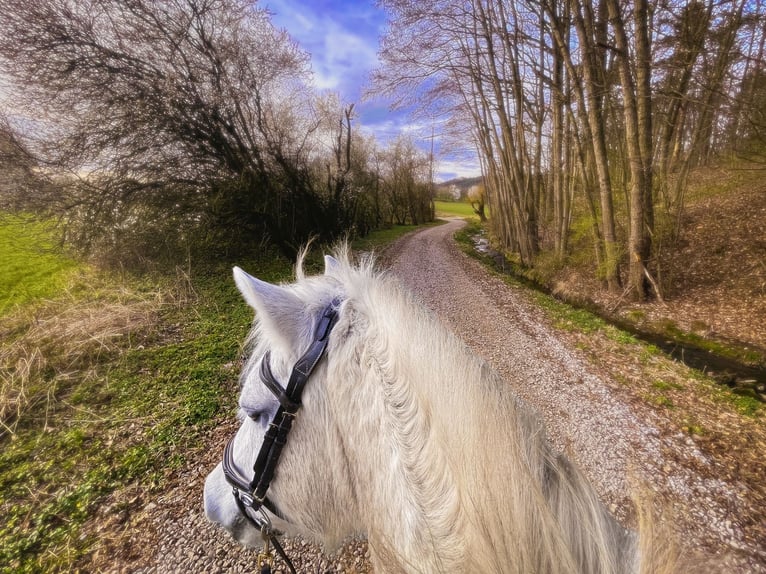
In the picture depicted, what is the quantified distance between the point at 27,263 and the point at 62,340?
597 cm

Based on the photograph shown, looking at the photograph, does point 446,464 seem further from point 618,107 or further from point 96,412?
point 618,107

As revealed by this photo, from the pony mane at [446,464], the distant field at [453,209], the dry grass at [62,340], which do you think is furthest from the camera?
the distant field at [453,209]

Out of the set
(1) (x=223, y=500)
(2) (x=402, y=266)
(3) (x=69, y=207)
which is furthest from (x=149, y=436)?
(2) (x=402, y=266)

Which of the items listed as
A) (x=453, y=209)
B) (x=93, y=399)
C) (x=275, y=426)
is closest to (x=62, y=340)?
(x=93, y=399)

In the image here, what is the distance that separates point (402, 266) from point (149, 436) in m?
9.70

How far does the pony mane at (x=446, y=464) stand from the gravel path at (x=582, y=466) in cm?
35

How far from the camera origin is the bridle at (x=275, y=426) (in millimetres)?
1091

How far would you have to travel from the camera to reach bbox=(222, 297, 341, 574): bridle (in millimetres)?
1091

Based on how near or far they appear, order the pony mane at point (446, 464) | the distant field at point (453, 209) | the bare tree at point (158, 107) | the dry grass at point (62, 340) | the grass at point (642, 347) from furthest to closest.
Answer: the distant field at point (453, 209), the bare tree at point (158, 107), the grass at point (642, 347), the dry grass at point (62, 340), the pony mane at point (446, 464)

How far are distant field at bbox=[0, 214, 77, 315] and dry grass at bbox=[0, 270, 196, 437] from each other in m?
0.85

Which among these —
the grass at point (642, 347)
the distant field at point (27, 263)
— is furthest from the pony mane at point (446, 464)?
the distant field at point (27, 263)

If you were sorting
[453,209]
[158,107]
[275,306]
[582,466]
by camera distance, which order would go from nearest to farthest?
[275,306], [582,466], [158,107], [453,209]

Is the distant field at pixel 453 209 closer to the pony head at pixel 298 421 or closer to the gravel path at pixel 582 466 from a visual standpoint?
the gravel path at pixel 582 466

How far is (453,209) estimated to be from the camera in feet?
195
